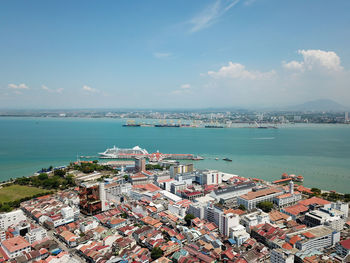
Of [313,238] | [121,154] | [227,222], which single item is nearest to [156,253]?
[227,222]

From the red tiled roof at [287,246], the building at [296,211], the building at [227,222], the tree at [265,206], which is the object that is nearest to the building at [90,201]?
the building at [227,222]

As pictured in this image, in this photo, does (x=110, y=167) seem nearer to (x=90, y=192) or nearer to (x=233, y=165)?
(x=90, y=192)

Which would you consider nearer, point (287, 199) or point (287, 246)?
point (287, 246)

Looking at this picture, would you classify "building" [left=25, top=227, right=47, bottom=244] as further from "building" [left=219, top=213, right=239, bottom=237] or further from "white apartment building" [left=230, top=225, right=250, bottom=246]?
"white apartment building" [left=230, top=225, right=250, bottom=246]

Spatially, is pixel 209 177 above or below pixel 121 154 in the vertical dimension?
above

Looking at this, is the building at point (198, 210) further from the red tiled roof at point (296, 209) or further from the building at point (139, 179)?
the building at point (139, 179)

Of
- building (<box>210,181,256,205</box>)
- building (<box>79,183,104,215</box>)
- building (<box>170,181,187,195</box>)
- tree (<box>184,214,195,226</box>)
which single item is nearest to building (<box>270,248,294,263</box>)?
tree (<box>184,214,195,226</box>)

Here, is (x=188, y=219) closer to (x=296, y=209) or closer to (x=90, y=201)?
(x=90, y=201)
